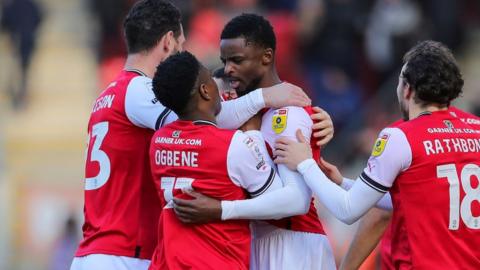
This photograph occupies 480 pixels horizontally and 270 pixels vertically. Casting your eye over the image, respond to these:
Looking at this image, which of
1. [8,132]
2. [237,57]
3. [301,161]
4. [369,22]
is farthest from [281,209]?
[8,132]

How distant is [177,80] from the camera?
231 inches

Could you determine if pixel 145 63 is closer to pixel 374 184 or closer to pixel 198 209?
pixel 198 209

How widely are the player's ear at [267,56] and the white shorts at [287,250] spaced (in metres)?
0.90

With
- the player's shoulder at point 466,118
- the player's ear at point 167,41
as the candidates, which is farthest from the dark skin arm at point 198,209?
the player's shoulder at point 466,118

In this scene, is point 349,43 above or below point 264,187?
above

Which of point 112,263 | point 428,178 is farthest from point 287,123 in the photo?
point 112,263

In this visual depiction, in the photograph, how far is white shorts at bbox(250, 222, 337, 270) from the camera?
245 inches

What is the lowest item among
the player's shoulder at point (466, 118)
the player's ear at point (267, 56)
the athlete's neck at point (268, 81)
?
the player's shoulder at point (466, 118)

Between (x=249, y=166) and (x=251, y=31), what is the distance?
851 millimetres

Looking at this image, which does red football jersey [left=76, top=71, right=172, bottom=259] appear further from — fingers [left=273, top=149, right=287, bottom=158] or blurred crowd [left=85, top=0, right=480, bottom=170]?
blurred crowd [left=85, top=0, right=480, bottom=170]

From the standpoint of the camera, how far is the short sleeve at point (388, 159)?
5773mm

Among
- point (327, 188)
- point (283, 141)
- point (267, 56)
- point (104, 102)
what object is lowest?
point (327, 188)

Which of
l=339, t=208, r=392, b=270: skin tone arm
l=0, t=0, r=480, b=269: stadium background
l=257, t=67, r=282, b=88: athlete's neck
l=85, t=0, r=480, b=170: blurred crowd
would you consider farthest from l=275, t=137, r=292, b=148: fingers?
l=85, t=0, r=480, b=170: blurred crowd

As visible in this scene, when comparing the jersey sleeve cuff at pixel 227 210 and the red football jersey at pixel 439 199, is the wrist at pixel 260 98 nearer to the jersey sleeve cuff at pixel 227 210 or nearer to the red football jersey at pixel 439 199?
the jersey sleeve cuff at pixel 227 210
